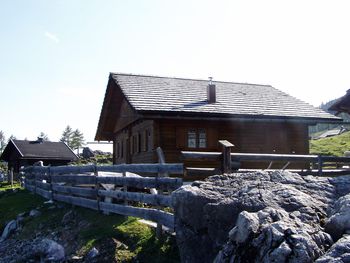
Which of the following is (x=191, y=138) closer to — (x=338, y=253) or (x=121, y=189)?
(x=121, y=189)

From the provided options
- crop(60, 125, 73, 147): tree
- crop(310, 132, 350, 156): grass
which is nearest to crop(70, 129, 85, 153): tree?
crop(60, 125, 73, 147): tree

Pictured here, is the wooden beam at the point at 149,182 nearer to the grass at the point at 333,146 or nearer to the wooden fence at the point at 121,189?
the wooden fence at the point at 121,189

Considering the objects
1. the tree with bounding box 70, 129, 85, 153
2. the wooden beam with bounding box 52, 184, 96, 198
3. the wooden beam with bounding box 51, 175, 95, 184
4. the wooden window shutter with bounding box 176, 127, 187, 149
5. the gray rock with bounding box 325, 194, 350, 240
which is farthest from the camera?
the tree with bounding box 70, 129, 85, 153

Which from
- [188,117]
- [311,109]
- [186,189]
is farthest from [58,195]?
[311,109]

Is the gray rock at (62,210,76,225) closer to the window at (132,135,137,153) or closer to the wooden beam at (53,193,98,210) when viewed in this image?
the wooden beam at (53,193,98,210)

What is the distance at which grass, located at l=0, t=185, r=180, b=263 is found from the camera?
23.6ft

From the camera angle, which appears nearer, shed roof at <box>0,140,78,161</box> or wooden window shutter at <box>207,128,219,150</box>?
wooden window shutter at <box>207,128,219,150</box>

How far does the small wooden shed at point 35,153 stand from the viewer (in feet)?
142

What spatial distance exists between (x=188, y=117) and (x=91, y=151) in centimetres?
5922

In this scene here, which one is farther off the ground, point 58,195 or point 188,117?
point 188,117

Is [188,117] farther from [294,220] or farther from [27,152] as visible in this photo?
[27,152]

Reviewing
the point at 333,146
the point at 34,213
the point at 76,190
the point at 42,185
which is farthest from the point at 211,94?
the point at 333,146

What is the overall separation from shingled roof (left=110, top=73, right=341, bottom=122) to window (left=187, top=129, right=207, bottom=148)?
3.90 ft

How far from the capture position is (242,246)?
12.8 ft
